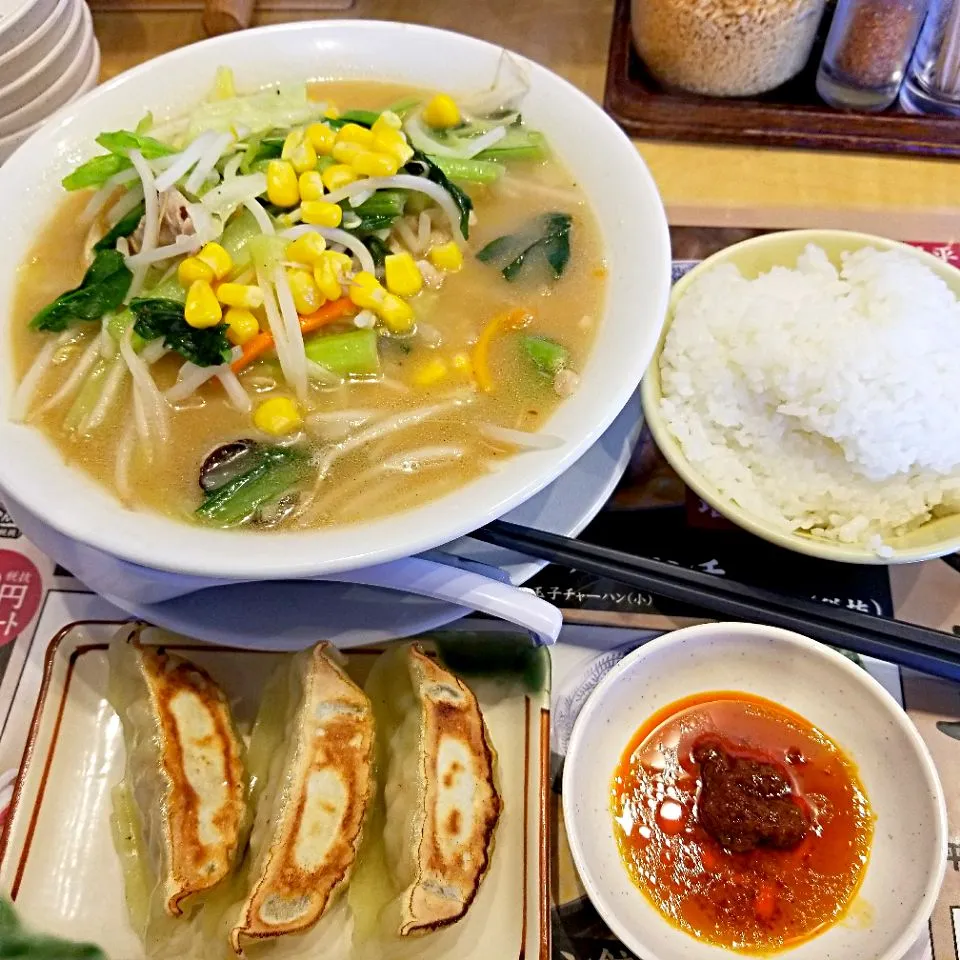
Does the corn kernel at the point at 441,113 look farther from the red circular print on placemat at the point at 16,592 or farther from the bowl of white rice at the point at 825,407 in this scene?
the red circular print on placemat at the point at 16,592

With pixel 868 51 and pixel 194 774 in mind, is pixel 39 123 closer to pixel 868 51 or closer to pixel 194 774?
pixel 194 774

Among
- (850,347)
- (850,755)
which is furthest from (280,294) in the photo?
(850,755)

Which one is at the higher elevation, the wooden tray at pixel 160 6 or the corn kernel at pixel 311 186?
the corn kernel at pixel 311 186

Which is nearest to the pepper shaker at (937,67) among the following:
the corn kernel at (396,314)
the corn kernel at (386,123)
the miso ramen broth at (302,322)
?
the miso ramen broth at (302,322)

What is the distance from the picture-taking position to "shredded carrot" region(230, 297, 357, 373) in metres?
1.68

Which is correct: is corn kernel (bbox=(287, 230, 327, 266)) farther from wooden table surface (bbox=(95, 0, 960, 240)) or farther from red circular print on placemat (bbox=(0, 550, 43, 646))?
wooden table surface (bbox=(95, 0, 960, 240))

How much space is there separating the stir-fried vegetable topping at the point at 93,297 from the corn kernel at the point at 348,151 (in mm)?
525

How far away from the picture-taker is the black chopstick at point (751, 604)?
1.58m

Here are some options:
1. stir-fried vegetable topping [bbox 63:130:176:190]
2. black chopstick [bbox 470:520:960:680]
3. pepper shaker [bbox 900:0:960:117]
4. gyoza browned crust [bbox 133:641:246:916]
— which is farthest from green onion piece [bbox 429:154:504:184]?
pepper shaker [bbox 900:0:960:117]

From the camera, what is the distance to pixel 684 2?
8.09ft

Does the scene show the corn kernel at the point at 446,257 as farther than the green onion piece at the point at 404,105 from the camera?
No

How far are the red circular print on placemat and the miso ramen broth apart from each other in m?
0.50

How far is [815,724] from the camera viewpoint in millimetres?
1650

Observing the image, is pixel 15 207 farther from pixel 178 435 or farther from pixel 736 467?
pixel 736 467
